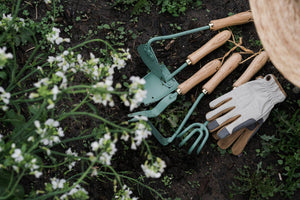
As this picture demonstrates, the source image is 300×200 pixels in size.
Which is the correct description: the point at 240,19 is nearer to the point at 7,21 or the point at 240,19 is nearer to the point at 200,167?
the point at 200,167

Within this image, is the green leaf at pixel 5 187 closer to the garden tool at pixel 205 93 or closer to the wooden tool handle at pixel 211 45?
the garden tool at pixel 205 93

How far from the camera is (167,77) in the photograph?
8.13 feet

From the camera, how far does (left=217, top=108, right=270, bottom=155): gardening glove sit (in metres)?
2.41

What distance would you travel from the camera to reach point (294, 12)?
1.91m

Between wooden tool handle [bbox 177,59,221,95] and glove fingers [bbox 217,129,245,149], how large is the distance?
1.53 ft

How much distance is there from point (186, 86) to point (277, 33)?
791mm

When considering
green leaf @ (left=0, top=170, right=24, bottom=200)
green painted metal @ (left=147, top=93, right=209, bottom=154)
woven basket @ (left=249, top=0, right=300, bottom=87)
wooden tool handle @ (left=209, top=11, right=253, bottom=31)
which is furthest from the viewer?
wooden tool handle @ (left=209, top=11, right=253, bottom=31)

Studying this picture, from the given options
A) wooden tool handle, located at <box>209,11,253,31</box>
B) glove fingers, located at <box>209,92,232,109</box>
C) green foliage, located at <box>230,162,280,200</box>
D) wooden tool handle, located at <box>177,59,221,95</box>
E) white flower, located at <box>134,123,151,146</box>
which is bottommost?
green foliage, located at <box>230,162,280,200</box>

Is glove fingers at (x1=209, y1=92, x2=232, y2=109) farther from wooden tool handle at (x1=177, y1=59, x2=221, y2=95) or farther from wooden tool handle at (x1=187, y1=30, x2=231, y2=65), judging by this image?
wooden tool handle at (x1=187, y1=30, x2=231, y2=65)

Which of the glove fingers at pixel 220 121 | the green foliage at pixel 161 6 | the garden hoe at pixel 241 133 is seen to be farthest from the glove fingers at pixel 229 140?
the green foliage at pixel 161 6

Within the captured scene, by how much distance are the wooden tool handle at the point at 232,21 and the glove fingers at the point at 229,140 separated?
0.82 m

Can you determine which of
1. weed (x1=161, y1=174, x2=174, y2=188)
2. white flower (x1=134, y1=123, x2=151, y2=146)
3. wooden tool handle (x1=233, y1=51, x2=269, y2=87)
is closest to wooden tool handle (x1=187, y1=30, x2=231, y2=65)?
wooden tool handle (x1=233, y1=51, x2=269, y2=87)

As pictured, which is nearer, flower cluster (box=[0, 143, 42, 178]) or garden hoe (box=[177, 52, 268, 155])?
flower cluster (box=[0, 143, 42, 178])

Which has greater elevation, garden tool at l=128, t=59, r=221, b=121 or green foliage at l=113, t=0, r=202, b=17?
green foliage at l=113, t=0, r=202, b=17
